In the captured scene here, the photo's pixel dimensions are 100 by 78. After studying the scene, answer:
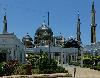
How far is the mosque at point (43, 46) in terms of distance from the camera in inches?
1729

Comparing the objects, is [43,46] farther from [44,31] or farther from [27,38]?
[27,38]

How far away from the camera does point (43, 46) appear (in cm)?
6806

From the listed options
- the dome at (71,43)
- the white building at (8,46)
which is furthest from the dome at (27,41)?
the white building at (8,46)

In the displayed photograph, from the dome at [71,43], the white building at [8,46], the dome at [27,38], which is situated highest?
the dome at [27,38]

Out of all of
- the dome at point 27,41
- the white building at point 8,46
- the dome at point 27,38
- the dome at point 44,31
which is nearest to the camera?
the white building at point 8,46

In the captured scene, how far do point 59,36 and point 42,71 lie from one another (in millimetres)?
57618

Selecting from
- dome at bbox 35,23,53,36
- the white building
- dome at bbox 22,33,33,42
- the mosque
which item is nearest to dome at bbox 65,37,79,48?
the mosque

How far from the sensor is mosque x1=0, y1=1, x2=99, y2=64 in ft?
144

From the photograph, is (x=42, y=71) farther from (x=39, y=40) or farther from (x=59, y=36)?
(x=59, y=36)

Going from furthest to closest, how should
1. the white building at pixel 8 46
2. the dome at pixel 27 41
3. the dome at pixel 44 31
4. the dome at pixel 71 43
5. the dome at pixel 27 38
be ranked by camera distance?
the dome at pixel 27 38, the dome at pixel 27 41, the dome at pixel 44 31, the dome at pixel 71 43, the white building at pixel 8 46

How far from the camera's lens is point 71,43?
76.6 meters

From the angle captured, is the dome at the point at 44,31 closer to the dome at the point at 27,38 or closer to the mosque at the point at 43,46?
the mosque at the point at 43,46

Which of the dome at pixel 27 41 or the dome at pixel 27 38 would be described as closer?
the dome at pixel 27 41

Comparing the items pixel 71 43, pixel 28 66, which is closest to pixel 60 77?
pixel 28 66
